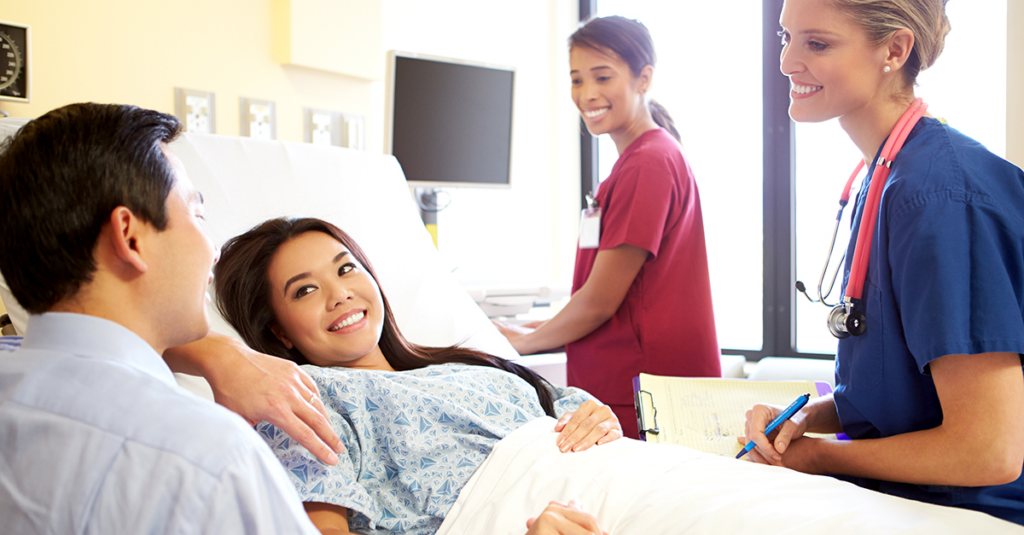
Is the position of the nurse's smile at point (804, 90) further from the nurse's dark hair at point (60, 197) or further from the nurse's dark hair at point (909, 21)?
the nurse's dark hair at point (60, 197)

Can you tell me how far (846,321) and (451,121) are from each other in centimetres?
190

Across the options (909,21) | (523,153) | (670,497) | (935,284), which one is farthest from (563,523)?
(523,153)

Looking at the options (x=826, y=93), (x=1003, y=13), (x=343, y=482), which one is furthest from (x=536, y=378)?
(x=1003, y=13)

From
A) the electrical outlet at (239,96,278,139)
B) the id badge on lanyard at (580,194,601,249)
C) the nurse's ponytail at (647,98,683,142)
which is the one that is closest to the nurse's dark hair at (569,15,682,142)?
the nurse's ponytail at (647,98,683,142)

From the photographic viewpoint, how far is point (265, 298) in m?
1.35

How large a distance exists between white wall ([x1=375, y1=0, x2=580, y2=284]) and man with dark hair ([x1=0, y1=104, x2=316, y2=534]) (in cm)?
241

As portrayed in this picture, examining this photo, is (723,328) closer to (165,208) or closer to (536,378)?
(536,378)

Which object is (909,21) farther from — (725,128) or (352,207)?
(725,128)

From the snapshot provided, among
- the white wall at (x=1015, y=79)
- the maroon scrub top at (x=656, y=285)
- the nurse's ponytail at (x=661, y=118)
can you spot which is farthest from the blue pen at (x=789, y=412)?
the white wall at (x=1015, y=79)

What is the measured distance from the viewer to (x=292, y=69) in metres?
2.43

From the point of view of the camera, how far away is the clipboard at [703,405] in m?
1.29

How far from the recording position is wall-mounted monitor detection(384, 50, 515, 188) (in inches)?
98.1

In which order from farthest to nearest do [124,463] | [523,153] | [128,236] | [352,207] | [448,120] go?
[523,153], [448,120], [352,207], [128,236], [124,463]

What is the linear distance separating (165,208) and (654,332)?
1376 mm
